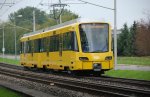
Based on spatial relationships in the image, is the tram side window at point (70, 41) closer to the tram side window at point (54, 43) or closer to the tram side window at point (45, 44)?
the tram side window at point (54, 43)

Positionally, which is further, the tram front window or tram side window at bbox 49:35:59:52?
tram side window at bbox 49:35:59:52

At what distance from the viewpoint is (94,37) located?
28.9m

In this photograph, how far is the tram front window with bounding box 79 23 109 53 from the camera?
28734 mm

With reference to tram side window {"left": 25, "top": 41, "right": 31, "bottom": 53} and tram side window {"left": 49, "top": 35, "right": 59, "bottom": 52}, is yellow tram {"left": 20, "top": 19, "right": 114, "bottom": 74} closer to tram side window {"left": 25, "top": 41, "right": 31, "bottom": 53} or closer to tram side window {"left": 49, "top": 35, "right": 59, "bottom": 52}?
tram side window {"left": 49, "top": 35, "right": 59, "bottom": 52}

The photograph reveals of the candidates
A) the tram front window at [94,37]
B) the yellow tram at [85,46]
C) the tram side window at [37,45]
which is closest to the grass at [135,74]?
the yellow tram at [85,46]

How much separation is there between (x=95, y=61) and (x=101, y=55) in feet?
1.85

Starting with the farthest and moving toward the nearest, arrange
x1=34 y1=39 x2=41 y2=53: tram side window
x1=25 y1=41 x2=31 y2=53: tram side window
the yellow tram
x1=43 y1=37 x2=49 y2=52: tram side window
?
x1=25 y1=41 x2=31 y2=53: tram side window → x1=34 y1=39 x2=41 y2=53: tram side window → x1=43 y1=37 x2=49 y2=52: tram side window → the yellow tram

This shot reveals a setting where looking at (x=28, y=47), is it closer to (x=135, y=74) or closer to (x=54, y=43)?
(x=54, y=43)

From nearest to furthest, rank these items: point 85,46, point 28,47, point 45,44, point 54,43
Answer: point 85,46, point 54,43, point 45,44, point 28,47

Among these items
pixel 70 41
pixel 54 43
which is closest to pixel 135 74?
A: pixel 70 41

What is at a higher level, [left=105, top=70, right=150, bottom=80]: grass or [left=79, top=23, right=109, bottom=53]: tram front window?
[left=79, top=23, right=109, bottom=53]: tram front window

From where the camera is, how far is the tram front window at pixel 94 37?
28.7 m

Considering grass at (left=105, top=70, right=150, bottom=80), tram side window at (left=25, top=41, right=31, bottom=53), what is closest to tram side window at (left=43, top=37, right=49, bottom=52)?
grass at (left=105, top=70, right=150, bottom=80)

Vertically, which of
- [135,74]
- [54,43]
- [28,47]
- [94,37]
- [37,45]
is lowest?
[135,74]
